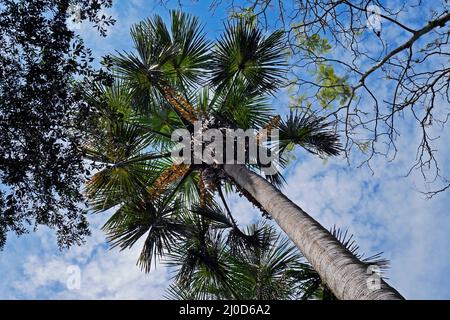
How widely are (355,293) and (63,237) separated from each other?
11.8ft

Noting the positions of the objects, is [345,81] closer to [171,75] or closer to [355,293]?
[355,293]

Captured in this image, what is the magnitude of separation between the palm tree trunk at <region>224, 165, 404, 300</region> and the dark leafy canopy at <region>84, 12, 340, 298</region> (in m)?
1.37

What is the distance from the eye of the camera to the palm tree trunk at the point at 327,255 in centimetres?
241

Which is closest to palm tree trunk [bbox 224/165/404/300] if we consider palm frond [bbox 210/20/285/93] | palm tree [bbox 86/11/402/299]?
palm tree [bbox 86/11/402/299]

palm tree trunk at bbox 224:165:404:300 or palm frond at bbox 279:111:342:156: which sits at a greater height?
palm frond at bbox 279:111:342:156

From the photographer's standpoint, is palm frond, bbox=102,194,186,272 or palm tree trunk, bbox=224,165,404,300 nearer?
palm tree trunk, bbox=224,165,404,300

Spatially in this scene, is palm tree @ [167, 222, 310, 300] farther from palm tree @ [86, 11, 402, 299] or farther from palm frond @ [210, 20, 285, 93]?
palm frond @ [210, 20, 285, 93]

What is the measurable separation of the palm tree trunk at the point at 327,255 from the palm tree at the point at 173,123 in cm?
62

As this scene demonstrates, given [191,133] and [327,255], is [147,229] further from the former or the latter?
[327,255]

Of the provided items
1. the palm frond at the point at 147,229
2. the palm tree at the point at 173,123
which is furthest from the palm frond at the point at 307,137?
the palm frond at the point at 147,229

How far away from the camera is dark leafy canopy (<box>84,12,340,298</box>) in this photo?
555 centimetres
